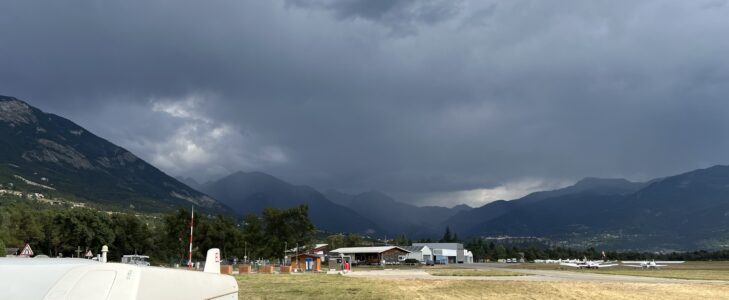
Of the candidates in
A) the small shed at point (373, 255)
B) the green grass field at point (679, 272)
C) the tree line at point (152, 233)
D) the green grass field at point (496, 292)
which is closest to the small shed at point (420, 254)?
the small shed at point (373, 255)

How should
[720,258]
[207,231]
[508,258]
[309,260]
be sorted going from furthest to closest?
[508,258], [720,258], [207,231], [309,260]

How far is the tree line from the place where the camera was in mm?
90562

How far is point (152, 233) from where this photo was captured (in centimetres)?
11106

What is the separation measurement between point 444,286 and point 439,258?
395ft

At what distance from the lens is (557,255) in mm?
176000

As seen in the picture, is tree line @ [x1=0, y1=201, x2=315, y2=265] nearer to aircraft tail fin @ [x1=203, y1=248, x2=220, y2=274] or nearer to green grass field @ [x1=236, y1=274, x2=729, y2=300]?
green grass field @ [x1=236, y1=274, x2=729, y2=300]

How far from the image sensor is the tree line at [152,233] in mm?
90562

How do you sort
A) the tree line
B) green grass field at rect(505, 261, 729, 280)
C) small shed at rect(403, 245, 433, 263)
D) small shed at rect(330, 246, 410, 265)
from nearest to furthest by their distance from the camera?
green grass field at rect(505, 261, 729, 280)
the tree line
small shed at rect(330, 246, 410, 265)
small shed at rect(403, 245, 433, 263)

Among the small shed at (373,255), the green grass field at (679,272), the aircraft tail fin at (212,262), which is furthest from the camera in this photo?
the small shed at (373,255)

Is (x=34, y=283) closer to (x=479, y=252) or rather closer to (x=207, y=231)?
(x=207, y=231)

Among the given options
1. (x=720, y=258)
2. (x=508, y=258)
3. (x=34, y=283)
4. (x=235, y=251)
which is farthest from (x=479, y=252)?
(x=34, y=283)

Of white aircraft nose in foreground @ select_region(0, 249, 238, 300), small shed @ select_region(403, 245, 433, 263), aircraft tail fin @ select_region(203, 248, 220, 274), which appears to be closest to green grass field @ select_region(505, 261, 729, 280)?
aircraft tail fin @ select_region(203, 248, 220, 274)

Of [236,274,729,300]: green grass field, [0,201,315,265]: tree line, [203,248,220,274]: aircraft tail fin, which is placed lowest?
[236,274,729,300]: green grass field

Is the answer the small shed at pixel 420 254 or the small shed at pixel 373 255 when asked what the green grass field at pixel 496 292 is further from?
the small shed at pixel 420 254
